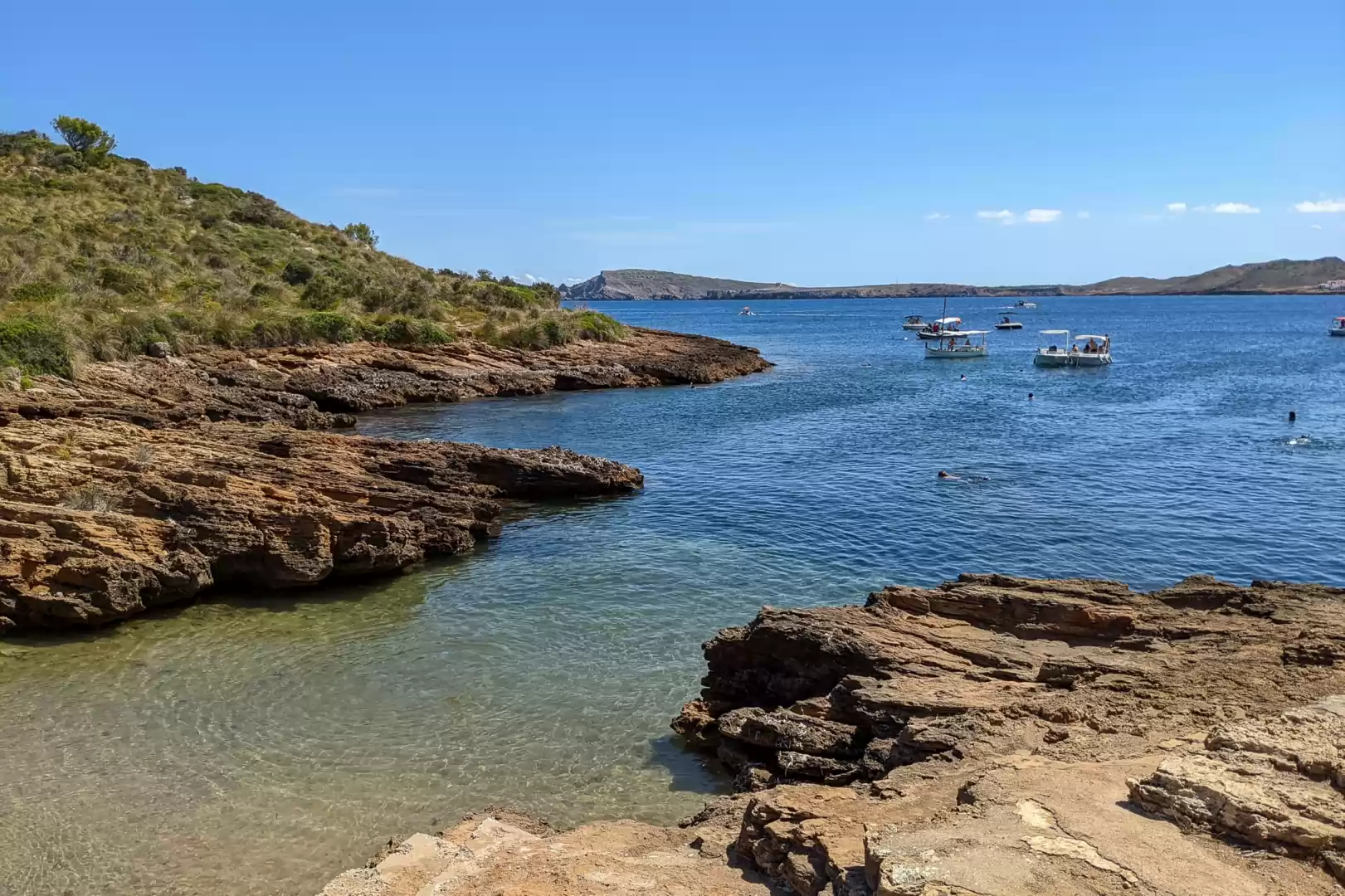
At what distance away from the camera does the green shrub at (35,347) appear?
3219cm

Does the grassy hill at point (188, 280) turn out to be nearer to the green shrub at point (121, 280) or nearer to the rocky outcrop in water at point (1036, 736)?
the green shrub at point (121, 280)

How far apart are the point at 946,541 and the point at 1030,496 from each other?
6911 millimetres

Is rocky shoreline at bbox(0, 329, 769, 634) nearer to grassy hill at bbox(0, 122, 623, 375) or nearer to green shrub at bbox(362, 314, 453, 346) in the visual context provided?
grassy hill at bbox(0, 122, 623, 375)

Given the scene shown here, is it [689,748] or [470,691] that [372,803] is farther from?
[689,748]

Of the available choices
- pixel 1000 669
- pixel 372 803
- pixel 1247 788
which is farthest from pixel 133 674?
pixel 1247 788

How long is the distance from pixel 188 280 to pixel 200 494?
42.9 m

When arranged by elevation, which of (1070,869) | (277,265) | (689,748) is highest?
(277,265)

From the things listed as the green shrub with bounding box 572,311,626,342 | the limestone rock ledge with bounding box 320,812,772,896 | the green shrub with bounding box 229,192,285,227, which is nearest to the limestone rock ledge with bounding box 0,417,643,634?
the limestone rock ledge with bounding box 320,812,772,896

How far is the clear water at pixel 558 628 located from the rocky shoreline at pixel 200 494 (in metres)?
0.84

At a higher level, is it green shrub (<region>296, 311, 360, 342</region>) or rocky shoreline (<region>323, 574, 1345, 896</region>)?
green shrub (<region>296, 311, 360, 342</region>)

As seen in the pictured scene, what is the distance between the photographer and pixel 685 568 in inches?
862

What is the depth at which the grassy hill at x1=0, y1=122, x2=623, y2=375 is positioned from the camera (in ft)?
140

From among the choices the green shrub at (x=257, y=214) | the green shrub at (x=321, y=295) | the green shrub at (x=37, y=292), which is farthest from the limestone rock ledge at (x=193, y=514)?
the green shrub at (x=257, y=214)

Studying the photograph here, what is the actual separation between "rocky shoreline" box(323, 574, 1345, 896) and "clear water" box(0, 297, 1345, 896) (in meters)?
2.03
